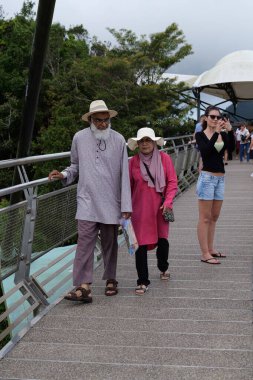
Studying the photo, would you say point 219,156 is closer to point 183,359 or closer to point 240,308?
point 240,308

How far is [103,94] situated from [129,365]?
23.1 meters

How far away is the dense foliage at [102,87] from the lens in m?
26.1

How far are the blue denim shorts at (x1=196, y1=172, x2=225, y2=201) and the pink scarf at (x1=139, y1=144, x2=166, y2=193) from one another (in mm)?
957

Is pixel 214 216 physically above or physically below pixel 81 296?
above

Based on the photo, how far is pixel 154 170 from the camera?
5176mm

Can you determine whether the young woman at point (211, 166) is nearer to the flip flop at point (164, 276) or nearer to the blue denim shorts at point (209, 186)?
the blue denim shorts at point (209, 186)

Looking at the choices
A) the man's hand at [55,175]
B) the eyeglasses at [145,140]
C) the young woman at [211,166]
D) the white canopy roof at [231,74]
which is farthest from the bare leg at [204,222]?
the white canopy roof at [231,74]

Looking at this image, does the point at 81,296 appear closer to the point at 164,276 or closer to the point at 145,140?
the point at 164,276

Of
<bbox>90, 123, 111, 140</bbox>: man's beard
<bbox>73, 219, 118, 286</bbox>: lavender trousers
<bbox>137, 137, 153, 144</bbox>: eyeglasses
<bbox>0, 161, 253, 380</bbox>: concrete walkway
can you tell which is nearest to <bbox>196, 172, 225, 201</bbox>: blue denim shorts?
<bbox>0, 161, 253, 380</bbox>: concrete walkway

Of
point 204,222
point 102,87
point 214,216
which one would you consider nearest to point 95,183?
point 204,222

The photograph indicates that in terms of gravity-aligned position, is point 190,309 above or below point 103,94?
below

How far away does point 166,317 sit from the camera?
4.49 metres

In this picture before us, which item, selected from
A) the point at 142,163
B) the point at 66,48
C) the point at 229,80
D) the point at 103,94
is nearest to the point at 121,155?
the point at 142,163

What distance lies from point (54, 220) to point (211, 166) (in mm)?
1733
